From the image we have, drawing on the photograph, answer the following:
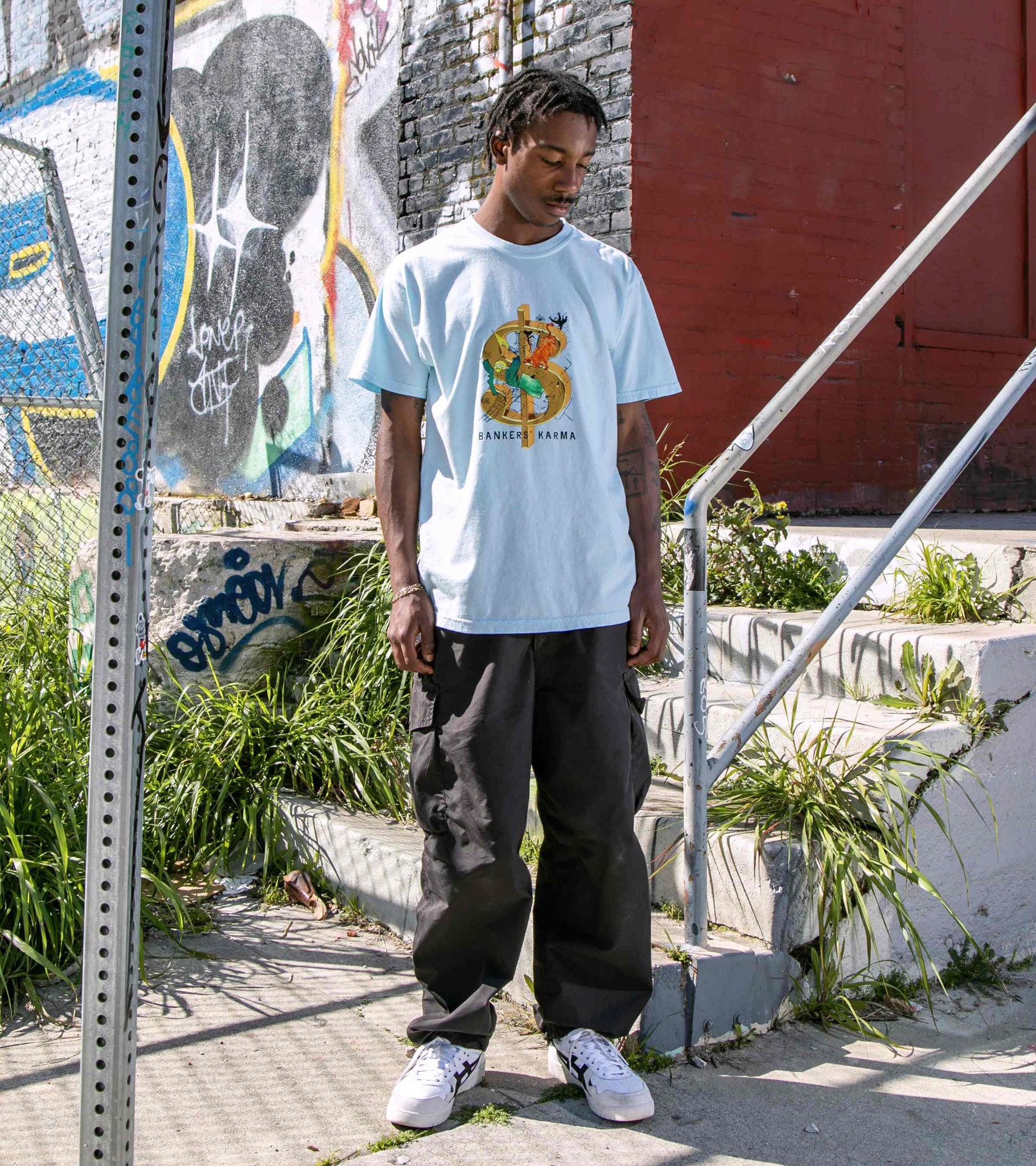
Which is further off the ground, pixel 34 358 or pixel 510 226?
pixel 34 358

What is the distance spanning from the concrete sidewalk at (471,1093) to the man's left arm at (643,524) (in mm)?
894

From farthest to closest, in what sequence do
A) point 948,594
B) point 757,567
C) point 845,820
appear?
point 757,567 → point 948,594 → point 845,820

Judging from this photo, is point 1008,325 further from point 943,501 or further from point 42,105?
point 42,105

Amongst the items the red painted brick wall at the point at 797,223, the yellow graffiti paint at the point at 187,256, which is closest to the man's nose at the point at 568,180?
the red painted brick wall at the point at 797,223

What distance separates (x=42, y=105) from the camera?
10625mm

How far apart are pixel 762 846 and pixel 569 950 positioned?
58 cm

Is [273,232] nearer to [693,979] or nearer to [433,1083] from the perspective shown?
[693,979]

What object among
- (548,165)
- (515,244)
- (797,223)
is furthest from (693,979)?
(797,223)

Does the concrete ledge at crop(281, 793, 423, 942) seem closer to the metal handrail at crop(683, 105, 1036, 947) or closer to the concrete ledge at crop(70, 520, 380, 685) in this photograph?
the concrete ledge at crop(70, 520, 380, 685)

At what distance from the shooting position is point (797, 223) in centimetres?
575

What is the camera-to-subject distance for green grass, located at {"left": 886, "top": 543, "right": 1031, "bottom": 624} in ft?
11.6

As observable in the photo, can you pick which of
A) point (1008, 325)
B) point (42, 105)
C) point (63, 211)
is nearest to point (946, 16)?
point (1008, 325)

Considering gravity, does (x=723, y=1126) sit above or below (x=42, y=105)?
below

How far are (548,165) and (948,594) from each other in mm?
1985
